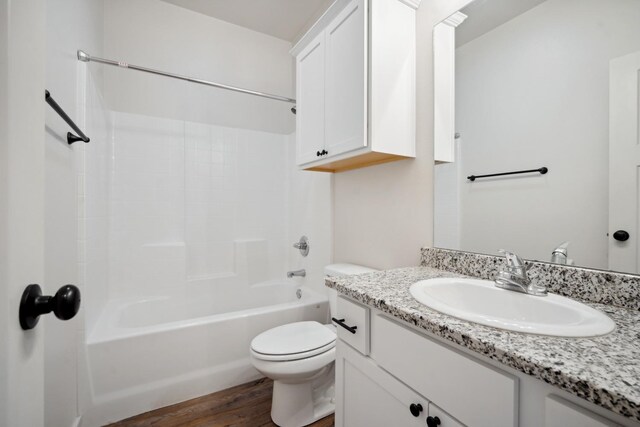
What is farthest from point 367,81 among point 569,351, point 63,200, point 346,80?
point 63,200

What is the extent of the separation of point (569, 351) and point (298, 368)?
1.10 meters

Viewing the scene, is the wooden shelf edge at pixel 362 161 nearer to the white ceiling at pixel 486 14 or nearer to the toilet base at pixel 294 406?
the white ceiling at pixel 486 14

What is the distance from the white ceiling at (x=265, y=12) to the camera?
2129 mm

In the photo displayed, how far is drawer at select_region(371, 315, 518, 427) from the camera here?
0.50 meters

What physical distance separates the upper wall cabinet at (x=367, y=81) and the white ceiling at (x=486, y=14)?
0.83 ft

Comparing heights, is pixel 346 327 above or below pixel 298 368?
above

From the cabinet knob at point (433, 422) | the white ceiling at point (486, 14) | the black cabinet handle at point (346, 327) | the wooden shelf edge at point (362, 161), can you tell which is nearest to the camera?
the cabinet knob at point (433, 422)

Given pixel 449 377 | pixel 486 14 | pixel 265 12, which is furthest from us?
pixel 265 12

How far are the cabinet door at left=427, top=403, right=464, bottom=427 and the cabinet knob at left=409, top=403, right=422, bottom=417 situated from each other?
3cm

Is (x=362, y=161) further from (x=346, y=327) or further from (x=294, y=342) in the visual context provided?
(x=294, y=342)

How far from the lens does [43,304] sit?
0.43 metres

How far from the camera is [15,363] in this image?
0.38 m

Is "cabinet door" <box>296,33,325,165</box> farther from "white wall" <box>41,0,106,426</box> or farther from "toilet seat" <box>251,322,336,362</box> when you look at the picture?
"white wall" <box>41,0,106,426</box>

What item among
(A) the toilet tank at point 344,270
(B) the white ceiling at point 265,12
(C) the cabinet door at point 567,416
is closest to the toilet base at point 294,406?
(A) the toilet tank at point 344,270
